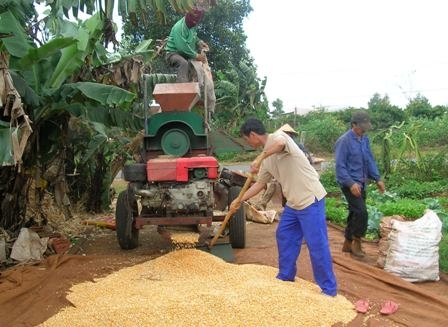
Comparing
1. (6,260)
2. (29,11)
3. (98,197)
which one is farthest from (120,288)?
(98,197)

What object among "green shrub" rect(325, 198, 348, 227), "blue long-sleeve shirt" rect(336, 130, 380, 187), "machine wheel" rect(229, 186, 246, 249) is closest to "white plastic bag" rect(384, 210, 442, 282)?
"blue long-sleeve shirt" rect(336, 130, 380, 187)

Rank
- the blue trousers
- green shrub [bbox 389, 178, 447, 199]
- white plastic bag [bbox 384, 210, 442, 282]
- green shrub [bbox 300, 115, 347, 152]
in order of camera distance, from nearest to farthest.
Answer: the blue trousers < white plastic bag [bbox 384, 210, 442, 282] < green shrub [bbox 389, 178, 447, 199] < green shrub [bbox 300, 115, 347, 152]

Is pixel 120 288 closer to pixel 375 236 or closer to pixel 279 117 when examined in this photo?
pixel 375 236

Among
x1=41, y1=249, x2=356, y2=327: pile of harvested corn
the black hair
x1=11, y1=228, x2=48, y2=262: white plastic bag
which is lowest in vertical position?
x1=41, y1=249, x2=356, y2=327: pile of harvested corn

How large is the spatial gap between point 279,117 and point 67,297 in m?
24.3

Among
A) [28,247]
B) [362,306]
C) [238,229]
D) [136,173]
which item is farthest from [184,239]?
[362,306]

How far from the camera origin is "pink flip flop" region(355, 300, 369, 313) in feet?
13.9

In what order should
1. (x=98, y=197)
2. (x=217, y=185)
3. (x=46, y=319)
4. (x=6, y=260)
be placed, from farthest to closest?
1. (x=98, y=197)
2. (x=217, y=185)
3. (x=6, y=260)
4. (x=46, y=319)

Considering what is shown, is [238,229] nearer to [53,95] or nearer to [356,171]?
[356,171]

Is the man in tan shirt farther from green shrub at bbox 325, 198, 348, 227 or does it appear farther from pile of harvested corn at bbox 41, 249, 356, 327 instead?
green shrub at bbox 325, 198, 348, 227

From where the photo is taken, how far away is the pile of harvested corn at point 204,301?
387cm

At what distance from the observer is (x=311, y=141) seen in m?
23.2

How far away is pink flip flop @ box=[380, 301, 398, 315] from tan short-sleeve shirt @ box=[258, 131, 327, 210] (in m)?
1.03

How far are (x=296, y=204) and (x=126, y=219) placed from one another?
2603mm
